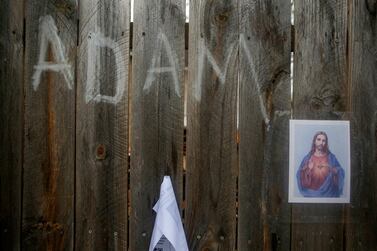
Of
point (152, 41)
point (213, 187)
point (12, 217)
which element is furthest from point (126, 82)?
point (12, 217)

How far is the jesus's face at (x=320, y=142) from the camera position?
204 centimetres

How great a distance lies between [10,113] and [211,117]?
3.23 feet

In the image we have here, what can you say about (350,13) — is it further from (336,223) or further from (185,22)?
(336,223)

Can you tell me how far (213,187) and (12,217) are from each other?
100 centimetres

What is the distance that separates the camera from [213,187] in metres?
2.04

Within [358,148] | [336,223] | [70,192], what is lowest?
[336,223]

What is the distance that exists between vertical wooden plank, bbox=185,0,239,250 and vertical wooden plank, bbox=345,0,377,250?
23.6 inches

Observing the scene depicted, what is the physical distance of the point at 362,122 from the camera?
206 cm

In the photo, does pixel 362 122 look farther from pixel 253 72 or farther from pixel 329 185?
pixel 253 72

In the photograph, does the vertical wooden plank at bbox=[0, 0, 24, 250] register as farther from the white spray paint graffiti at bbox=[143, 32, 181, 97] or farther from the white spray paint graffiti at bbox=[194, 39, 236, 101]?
the white spray paint graffiti at bbox=[194, 39, 236, 101]

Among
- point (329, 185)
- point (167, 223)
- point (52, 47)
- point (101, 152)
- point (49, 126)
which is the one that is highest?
point (52, 47)

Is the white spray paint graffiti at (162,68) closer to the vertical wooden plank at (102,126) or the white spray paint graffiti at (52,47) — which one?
the vertical wooden plank at (102,126)

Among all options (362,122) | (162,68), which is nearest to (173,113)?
(162,68)

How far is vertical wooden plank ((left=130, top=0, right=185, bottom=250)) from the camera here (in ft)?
6.59
